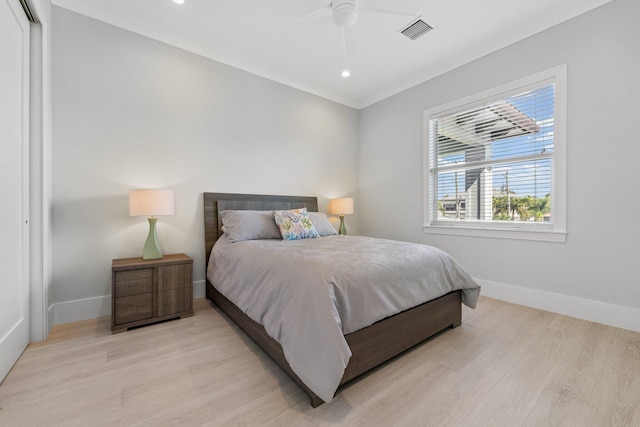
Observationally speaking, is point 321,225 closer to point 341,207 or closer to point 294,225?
point 294,225

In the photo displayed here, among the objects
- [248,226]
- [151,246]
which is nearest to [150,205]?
[151,246]

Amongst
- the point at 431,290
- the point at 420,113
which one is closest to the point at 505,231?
the point at 431,290

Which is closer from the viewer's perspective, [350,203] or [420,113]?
[420,113]

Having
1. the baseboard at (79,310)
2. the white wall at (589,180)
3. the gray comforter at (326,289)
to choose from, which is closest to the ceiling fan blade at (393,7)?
the white wall at (589,180)

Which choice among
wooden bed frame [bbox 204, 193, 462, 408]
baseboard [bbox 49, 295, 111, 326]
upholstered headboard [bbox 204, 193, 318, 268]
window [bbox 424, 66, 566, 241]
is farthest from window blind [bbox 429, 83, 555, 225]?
baseboard [bbox 49, 295, 111, 326]

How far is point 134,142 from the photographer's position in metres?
2.64

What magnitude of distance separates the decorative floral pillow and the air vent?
2.21m

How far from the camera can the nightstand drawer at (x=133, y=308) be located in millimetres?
2174

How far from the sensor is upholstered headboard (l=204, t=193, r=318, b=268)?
9.98 feet

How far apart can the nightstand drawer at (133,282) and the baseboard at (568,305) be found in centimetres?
342

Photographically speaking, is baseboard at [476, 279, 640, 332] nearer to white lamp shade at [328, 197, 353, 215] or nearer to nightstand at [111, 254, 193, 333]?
white lamp shade at [328, 197, 353, 215]

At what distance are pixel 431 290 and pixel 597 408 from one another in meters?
0.94

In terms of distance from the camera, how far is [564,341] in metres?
2.01

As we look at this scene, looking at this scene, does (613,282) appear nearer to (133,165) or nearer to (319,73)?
(319,73)
